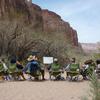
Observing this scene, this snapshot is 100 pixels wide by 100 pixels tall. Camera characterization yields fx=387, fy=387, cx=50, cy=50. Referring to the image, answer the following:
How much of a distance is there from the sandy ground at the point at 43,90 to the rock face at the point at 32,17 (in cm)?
2338

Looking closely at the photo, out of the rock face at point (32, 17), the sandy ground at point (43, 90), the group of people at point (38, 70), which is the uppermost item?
the rock face at point (32, 17)

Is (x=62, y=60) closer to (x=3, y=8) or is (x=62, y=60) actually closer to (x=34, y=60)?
(x=34, y=60)

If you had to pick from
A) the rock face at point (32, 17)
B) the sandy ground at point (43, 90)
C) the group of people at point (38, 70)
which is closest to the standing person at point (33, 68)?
the group of people at point (38, 70)

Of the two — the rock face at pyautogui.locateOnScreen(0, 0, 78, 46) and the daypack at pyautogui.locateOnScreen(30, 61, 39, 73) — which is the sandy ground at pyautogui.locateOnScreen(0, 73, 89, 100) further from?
the rock face at pyautogui.locateOnScreen(0, 0, 78, 46)

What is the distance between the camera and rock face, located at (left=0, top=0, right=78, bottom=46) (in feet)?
157

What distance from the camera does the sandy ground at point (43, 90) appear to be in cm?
1526

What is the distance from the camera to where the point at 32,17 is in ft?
220

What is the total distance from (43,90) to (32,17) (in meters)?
50.7

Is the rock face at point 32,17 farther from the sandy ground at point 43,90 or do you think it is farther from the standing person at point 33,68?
the sandy ground at point 43,90

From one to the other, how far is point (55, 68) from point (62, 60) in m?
17.5

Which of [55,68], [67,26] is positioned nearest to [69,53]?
[55,68]

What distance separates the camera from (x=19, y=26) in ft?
129

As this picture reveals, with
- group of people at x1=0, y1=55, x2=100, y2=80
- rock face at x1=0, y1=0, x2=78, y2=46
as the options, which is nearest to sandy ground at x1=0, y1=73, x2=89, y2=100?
group of people at x1=0, y1=55, x2=100, y2=80

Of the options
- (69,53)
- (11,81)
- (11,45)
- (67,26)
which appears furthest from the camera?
(67,26)
